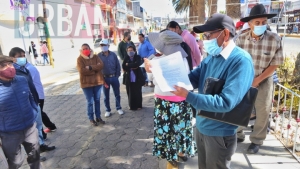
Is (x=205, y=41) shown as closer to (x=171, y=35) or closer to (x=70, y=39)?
(x=171, y=35)

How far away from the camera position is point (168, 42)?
240 centimetres

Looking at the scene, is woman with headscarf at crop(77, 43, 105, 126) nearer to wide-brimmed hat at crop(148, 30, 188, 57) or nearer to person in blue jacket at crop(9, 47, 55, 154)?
person in blue jacket at crop(9, 47, 55, 154)

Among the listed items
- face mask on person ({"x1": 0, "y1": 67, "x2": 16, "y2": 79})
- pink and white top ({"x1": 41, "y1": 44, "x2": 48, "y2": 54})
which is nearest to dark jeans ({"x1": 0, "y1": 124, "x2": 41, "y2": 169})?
face mask on person ({"x1": 0, "y1": 67, "x2": 16, "y2": 79})

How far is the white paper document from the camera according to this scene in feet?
5.19

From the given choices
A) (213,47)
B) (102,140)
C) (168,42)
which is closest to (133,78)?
(102,140)

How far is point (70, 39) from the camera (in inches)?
713

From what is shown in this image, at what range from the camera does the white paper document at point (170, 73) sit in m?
1.58

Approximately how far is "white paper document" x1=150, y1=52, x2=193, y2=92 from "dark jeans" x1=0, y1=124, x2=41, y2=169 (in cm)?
185

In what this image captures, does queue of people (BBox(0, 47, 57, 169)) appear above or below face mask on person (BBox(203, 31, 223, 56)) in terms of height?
below

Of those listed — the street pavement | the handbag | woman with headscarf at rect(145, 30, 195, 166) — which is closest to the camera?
the handbag

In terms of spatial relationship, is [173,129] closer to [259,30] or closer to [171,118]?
[171,118]

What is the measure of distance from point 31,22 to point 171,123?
13.7m

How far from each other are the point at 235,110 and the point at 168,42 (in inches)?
46.7

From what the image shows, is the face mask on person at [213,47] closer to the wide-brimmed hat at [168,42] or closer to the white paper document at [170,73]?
the white paper document at [170,73]
